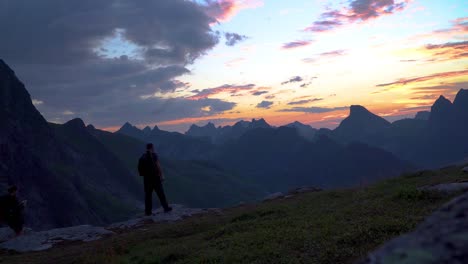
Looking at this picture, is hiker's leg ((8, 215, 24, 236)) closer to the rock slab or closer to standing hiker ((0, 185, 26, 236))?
standing hiker ((0, 185, 26, 236))

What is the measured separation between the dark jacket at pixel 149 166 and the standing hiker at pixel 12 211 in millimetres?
8914

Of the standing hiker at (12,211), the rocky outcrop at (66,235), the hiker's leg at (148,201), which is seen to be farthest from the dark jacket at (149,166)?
the standing hiker at (12,211)

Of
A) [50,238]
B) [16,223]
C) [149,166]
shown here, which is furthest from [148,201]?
[16,223]

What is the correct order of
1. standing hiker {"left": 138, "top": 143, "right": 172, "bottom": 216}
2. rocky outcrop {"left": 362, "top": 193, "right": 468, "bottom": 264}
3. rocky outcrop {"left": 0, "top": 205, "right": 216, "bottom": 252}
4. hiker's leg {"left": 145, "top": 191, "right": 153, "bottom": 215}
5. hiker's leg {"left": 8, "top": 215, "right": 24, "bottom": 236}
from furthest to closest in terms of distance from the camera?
1. hiker's leg {"left": 145, "top": 191, "right": 153, "bottom": 215}
2. standing hiker {"left": 138, "top": 143, "right": 172, "bottom": 216}
3. hiker's leg {"left": 8, "top": 215, "right": 24, "bottom": 236}
4. rocky outcrop {"left": 0, "top": 205, "right": 216, "bottom": 252}
5. rocky outcrop {"left": 362, "top": 193, "right": 468, "bottom": 264}

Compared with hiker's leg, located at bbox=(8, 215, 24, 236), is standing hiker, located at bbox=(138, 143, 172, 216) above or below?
above

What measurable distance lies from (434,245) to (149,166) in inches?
965

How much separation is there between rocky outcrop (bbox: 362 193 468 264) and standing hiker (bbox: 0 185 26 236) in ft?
90.9

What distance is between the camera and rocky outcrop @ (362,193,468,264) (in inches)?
129

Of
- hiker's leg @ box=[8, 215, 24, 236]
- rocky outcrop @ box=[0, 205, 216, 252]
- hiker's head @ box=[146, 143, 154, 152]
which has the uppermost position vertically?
hiker's head @ box=[146, 143, 154, 152]

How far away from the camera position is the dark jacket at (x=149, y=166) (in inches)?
1035

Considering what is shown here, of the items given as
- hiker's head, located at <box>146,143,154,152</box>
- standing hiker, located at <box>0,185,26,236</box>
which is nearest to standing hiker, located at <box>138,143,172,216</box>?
hiker's head, located at <box>146,143,154,152</box>

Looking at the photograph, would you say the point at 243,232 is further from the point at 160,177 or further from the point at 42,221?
the point at 42,221

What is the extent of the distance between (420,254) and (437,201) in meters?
12.7

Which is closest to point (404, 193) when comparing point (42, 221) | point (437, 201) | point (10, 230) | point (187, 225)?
point (437, 201)
